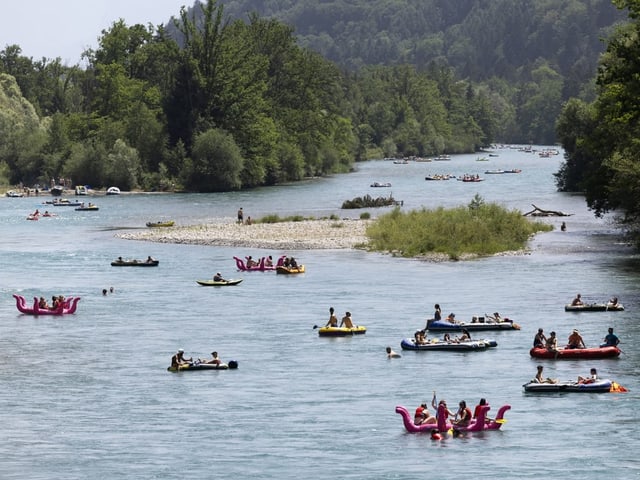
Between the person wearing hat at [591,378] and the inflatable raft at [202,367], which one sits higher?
the person wearing hat at [591,378]

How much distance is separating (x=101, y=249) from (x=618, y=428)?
69.4 metres

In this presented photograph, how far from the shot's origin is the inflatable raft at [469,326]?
75312 mm

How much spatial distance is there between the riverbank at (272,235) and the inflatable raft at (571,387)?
177 feet

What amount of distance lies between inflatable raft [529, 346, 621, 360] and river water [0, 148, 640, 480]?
39 centimetres

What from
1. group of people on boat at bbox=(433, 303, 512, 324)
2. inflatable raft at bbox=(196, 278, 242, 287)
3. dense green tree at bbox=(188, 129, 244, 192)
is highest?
dense green tree at bbox=(188, 129, 244, 192)

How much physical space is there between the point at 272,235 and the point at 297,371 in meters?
57.6

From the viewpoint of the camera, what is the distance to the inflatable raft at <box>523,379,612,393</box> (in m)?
61.9

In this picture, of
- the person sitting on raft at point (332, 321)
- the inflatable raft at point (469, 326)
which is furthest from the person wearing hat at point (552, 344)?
the person sitting on raft at point (332, 321)

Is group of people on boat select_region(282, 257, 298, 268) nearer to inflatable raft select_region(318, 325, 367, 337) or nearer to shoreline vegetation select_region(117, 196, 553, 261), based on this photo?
shoreline vegetation select_region(117, 196, 553, 261)

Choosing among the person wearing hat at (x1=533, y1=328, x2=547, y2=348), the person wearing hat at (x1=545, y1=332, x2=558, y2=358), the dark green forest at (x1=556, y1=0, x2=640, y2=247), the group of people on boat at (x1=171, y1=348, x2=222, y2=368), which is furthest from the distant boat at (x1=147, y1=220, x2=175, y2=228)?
the person wearing hat at (x1=545, y1=332, x2=558, y2=358)

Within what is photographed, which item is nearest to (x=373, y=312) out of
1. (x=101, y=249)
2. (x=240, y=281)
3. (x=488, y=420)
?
(x=240, y=281)

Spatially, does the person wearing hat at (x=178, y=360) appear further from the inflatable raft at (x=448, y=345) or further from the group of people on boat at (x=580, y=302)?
the group of people on boat at (x=580, y=302)

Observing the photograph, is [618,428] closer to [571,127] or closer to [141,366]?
[141,366]

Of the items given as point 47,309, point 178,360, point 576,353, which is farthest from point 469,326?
point 47,309
